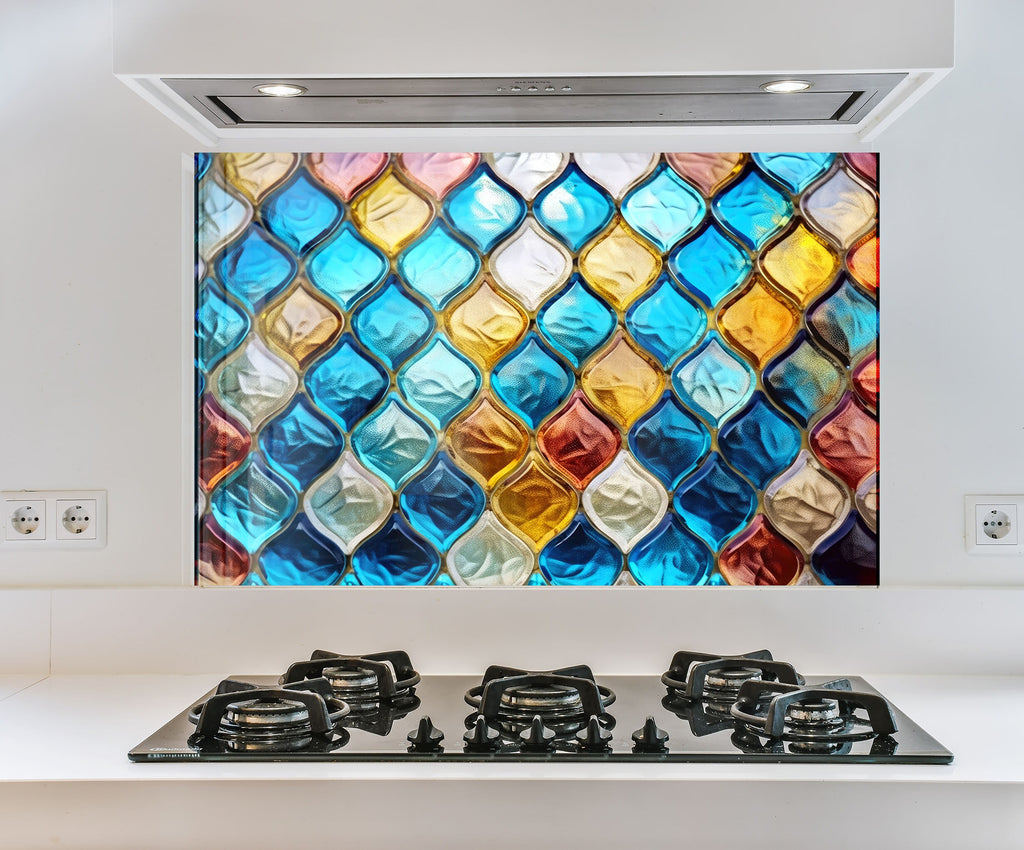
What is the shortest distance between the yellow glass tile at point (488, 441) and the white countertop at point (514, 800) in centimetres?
59

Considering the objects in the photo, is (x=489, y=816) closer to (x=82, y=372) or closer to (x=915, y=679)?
(x=915, y=679)

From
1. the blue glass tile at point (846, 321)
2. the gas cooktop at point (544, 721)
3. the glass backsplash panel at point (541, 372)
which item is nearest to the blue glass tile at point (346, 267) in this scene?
the glass backsplash panel at point (541, 372)

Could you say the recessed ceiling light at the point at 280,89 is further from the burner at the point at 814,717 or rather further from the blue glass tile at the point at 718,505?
the burner at the point at 814,717

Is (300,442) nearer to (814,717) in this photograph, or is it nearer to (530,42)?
(530,42)

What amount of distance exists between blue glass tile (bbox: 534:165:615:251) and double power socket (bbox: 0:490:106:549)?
881 millimetres

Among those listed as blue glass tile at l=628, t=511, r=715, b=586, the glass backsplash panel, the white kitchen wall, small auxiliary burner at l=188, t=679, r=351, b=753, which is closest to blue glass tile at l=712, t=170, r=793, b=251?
the glass backsplash panel

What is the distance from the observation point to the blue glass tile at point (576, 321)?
145cm

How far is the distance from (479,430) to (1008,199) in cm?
95

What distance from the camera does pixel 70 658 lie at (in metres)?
1.37

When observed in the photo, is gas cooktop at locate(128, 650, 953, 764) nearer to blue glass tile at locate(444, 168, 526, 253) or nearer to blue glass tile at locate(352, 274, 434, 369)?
blue glass tile at locate(352, 274, 434, 369)

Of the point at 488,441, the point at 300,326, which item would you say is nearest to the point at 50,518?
the point at 300,326

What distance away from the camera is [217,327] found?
Answer: 4.80 feet

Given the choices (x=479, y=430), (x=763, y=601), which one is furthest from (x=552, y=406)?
(x=763, y=601)

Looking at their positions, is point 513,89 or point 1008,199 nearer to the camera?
point 513,89
